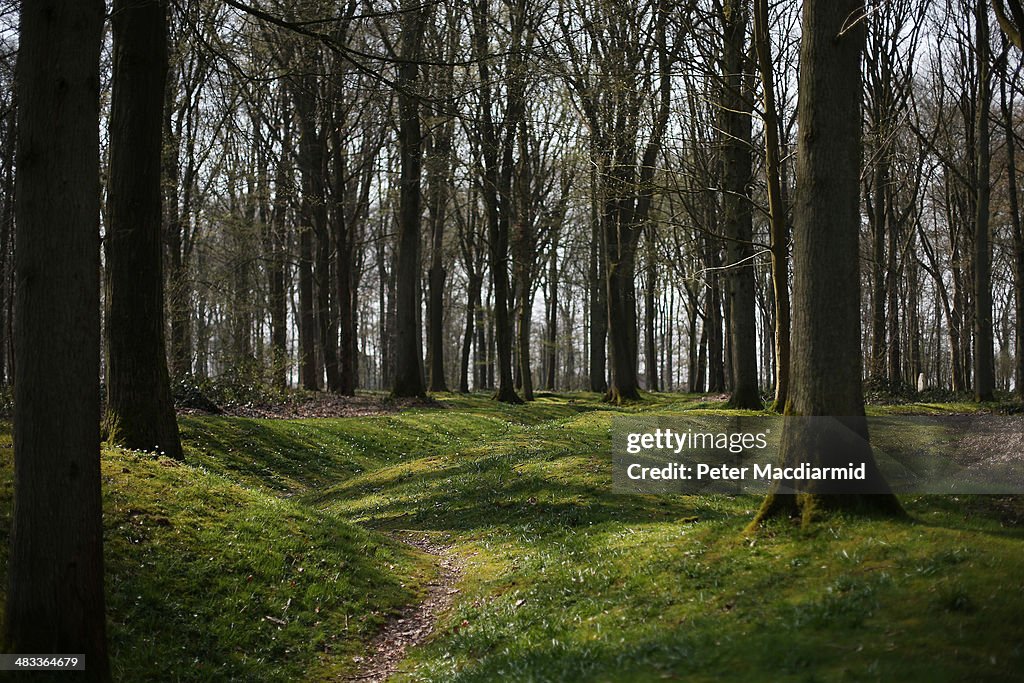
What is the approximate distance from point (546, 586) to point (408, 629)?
1.73 meters

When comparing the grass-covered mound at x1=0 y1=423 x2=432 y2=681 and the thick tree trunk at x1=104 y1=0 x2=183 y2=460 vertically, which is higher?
the thick tree trunk at x1=104 y1=0 x2=183 y2=460

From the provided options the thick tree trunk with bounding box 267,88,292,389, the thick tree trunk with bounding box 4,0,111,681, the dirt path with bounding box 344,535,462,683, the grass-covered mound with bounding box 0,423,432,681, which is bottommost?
the dirt path with bounding box 344,535,462,683

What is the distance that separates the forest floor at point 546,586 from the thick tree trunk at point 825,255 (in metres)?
0.94

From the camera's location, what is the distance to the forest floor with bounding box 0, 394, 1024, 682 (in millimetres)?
6105

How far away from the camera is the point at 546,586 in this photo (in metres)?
9.38

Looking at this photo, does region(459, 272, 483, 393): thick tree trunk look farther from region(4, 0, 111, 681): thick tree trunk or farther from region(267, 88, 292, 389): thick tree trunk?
region(4, 0, 111, 681): thick tree trunk

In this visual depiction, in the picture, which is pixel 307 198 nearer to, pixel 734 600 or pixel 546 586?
pixel 546 586

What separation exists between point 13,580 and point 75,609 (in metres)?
0.55

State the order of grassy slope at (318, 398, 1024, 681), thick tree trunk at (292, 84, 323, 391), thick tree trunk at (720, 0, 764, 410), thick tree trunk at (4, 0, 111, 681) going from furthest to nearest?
thick tree trunk at (292, 84, 323, 391), thick tree trunk at (720, 0, 764, 410), thick tree trunk at (4, 0, 111, 681), grassy slope at (318, 398, 1024, 681)

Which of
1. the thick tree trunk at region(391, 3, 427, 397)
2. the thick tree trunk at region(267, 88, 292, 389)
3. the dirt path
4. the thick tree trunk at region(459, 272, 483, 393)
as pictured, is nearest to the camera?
the dirt path

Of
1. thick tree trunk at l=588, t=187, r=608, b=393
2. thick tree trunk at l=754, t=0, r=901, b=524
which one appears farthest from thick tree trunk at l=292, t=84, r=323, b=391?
thick tree trunk at l=754, t=0, r=901, b=524

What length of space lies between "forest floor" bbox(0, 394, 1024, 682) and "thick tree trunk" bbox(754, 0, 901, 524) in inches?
37.1

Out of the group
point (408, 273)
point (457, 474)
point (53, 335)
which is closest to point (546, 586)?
point (53, 335)

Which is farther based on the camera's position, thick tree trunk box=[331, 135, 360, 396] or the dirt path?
thick tree trunk box=[331, 135, 360, 396]
